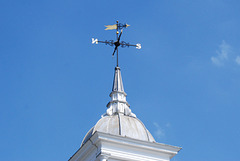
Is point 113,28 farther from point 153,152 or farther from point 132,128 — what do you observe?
point 153,152

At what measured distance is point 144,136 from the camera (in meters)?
18.3

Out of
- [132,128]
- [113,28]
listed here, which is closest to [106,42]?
[113,28]

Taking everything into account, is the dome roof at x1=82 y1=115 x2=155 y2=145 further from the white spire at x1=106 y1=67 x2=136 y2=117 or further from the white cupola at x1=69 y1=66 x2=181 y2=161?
the white spire at x1=106 y1=67 x2=136 y2=117

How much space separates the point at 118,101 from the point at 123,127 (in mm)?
2385

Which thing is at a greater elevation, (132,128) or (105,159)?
(132,128)

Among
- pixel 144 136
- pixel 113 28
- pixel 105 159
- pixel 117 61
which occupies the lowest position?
pixel 105 159

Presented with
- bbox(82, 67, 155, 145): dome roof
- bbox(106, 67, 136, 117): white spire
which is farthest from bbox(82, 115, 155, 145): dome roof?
bbox(106, 67, 136, 117): white spire

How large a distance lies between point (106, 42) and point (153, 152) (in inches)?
304

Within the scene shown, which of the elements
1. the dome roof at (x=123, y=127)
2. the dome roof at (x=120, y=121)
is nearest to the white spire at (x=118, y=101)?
the dome roof at (x=120, y=121)

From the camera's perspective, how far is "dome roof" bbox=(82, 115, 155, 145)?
707 inches

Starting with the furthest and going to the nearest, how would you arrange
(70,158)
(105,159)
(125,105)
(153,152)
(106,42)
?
(106,42), (125,105), (70,158), (153,152), (105,159)

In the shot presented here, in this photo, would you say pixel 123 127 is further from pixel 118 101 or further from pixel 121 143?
pixel 118 101

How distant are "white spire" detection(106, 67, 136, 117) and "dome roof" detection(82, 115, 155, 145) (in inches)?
22.2

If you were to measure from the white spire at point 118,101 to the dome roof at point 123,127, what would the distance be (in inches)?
22.2
